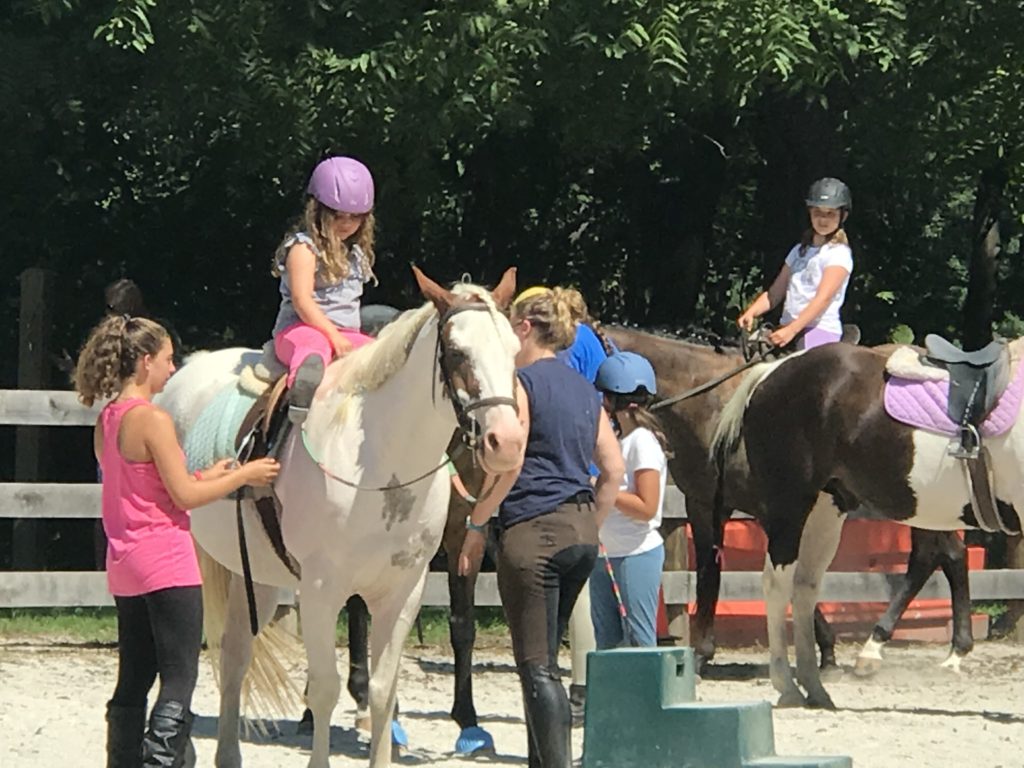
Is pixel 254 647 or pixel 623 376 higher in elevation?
pixel 623 376

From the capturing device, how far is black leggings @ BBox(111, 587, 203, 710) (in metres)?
6.00

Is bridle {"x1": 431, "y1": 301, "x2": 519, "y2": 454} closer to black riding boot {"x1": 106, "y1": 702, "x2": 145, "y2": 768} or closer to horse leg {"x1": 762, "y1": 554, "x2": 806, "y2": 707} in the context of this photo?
black riding boot {"x1": 106, "y1": 702, "x2": 145, "y2": 768}

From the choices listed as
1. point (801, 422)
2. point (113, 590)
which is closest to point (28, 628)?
point (801, 422)

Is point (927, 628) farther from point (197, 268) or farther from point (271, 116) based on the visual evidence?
point (197, 268)

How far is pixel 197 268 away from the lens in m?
16.2

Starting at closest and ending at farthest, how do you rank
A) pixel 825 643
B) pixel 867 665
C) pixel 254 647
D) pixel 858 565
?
pixel 254 647 → pixel 867 665 → pixel 825 643 → pixel 858 565

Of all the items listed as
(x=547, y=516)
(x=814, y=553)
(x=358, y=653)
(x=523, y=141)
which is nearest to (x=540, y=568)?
(x=547, y=516)

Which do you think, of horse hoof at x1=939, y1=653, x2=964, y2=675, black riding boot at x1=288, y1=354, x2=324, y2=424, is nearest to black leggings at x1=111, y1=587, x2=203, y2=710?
black riding boot at x1=288, y1=354, x2=324, y2=424

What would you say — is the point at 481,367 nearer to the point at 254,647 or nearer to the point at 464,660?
the point at 254,647

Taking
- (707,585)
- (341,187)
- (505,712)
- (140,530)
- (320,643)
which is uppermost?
(341,187)

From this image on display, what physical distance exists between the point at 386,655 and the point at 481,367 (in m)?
1.37

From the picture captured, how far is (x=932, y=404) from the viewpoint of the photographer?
9.57 meters

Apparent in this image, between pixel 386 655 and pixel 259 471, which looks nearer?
pixel 259 471

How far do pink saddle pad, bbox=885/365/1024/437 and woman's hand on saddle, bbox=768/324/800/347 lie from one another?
2.90 feet
